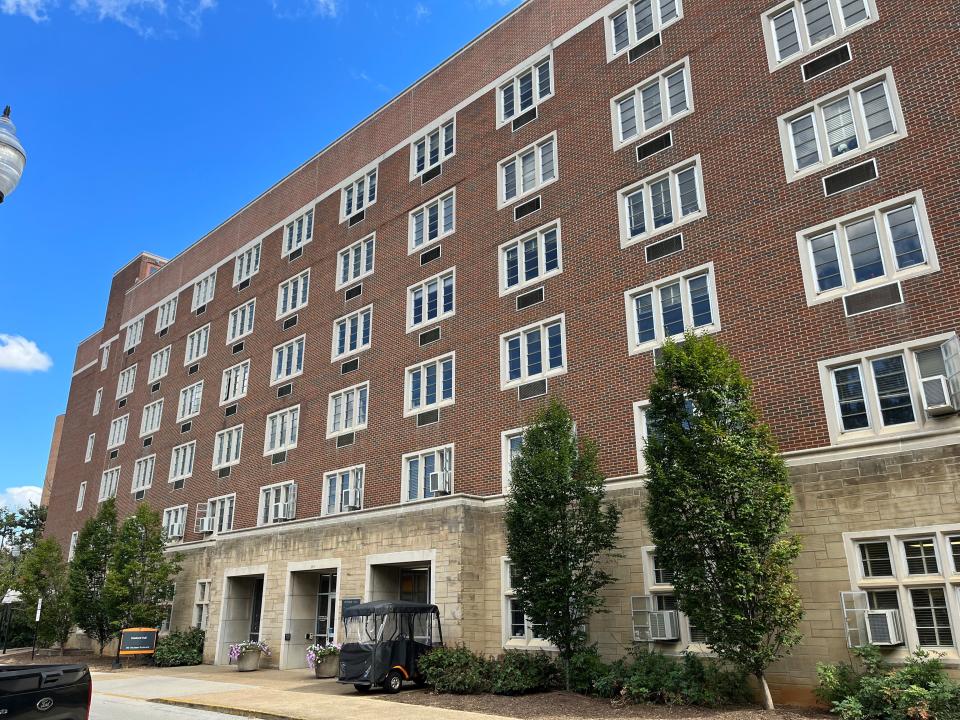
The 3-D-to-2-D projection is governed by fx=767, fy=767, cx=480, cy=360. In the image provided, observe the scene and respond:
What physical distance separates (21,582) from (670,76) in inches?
1517

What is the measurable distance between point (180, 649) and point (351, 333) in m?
14.0

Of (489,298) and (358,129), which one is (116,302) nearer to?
(358,129)

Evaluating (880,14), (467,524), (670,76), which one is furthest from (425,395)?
(880,14)

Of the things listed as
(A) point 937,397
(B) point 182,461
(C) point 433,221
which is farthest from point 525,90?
(B) point 182,461

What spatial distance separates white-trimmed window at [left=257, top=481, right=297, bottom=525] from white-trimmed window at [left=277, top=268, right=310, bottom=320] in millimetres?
8054

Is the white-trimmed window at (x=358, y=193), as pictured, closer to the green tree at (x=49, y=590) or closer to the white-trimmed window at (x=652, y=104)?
the white-trimmed window at (x=652, y=104)

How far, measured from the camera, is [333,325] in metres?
32.3

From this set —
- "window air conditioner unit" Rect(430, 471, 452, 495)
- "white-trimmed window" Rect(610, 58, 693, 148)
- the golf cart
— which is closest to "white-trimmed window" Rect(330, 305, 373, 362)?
"window air conditioner unit" Rect(430, 471, 452, 495)

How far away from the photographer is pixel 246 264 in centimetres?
3997

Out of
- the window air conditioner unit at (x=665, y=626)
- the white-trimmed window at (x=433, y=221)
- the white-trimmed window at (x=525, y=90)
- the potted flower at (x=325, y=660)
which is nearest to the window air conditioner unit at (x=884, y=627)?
the window air conditioner unit at (x=665, y=626)

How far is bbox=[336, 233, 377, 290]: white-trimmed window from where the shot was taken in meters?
31.6

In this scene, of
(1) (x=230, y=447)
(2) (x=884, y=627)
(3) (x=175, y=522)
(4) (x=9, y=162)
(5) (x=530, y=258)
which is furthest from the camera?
(3) (x=175, y=522)

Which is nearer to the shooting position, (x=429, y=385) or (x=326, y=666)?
(x=326, y=666)

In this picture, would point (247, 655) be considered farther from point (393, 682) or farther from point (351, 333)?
point (351, 333)
